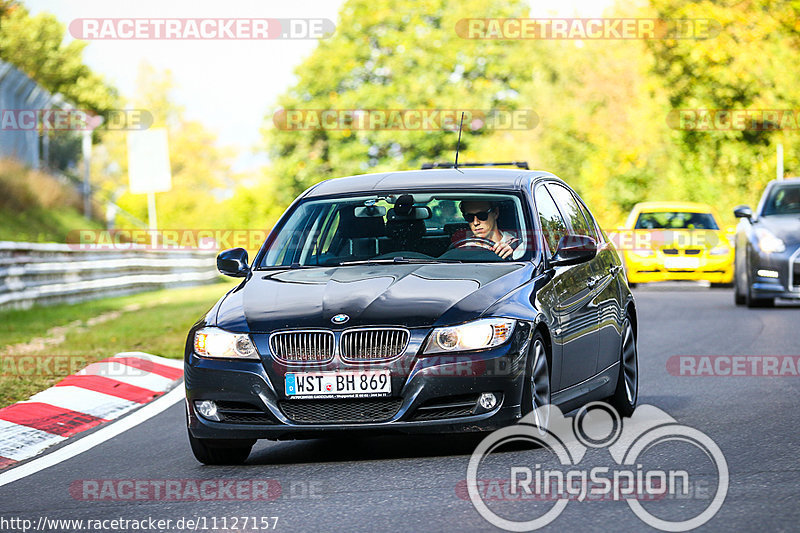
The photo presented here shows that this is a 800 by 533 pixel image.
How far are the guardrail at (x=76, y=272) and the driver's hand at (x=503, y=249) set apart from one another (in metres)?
14.1

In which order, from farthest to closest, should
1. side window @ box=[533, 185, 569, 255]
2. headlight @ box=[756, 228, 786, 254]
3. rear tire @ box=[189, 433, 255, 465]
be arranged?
headlight @ box=[756, 228, 786, 254], side window @ box=[533, 185, 569, 255], rear tire @ box=[189, 433, 255, 465]

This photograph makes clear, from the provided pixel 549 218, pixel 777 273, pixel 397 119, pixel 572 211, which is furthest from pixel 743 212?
pixel 397 119

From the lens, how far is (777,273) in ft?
64.4

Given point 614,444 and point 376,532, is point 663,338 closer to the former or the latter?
A: point 614,444

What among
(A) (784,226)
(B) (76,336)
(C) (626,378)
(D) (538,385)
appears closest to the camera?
(D) (538,385)

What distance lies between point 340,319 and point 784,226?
13.2 m

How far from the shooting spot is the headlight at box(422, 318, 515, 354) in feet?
25.4

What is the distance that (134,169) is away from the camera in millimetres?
42969

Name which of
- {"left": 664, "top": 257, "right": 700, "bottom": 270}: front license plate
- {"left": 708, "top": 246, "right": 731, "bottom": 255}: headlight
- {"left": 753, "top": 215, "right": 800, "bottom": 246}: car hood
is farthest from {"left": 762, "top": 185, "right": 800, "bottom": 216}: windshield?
{"left": 708, "top": 246, "right": 731, "bottom": 255}: headlight

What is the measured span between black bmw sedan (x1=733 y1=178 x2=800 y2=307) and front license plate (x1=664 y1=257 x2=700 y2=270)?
17.8ft

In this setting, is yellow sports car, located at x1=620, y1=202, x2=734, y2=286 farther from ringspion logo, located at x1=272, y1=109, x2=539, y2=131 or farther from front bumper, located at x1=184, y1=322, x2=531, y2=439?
ringspion logo, located at x1=272, y1=109, x2=539, y2=131

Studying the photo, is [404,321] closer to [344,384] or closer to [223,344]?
[344,384]

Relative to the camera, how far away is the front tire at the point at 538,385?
7953mm

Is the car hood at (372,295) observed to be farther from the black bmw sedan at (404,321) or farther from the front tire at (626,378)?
the front tire at (626,378)
